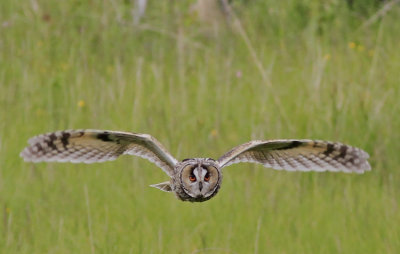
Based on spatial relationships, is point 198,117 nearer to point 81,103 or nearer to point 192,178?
point 81,103

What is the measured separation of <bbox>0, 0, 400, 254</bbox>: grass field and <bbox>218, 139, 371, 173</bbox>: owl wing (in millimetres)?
808

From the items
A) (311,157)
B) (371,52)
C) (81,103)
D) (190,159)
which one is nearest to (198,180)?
(190,159)

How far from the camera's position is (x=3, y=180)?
463 centimetres

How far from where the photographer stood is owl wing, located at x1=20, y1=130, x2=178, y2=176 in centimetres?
258

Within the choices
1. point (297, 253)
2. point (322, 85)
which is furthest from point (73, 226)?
point (322, 85)

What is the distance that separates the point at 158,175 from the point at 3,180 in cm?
80

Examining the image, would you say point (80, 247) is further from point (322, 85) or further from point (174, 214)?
point (322, 85)

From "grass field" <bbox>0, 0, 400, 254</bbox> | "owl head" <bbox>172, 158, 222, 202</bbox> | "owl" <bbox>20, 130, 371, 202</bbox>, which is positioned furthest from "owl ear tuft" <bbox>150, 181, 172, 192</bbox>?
"grass field" <bbox>0, 0, 400, 254</bbox>

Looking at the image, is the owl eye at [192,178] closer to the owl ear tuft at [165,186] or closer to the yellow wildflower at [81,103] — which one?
the owl ear tuft at [165,186]

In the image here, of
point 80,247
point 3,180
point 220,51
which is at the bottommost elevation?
point 80,247

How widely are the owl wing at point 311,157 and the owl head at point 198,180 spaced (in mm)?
299

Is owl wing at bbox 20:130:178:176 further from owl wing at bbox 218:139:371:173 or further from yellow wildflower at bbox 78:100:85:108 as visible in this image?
yellow wildflower at bbox 78:100:85:108

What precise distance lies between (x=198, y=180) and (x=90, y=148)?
460 millimetres

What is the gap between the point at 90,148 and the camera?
270 centimetres
